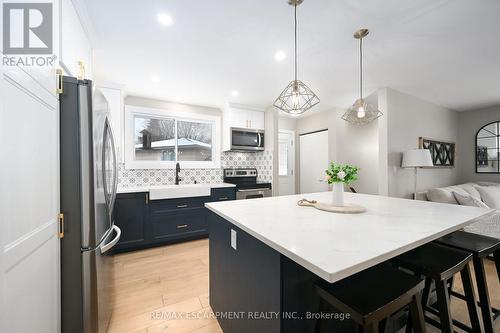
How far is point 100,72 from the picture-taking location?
8.27 ft

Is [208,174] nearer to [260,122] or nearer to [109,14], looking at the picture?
[260,122]

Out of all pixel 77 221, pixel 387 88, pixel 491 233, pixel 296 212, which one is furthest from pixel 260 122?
pixel 491 233

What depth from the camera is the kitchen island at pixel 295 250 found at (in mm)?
762

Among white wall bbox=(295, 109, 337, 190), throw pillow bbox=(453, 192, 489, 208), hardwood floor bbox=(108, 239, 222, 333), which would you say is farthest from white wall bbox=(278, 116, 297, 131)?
hardwood floor bbox=(108, 239, 222, 333)

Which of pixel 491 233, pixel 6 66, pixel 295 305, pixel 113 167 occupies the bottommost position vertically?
pixel 491 233

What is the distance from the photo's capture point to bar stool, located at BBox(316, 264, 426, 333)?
758 mm

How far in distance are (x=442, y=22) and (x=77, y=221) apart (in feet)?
10.4

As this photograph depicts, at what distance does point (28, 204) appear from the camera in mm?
875

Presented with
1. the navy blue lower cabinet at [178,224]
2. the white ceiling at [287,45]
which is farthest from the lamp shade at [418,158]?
the navy blue lower cabinet at [178,224]

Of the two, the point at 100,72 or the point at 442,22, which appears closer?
the point at 442,22

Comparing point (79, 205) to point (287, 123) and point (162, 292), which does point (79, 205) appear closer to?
point (162, 292)

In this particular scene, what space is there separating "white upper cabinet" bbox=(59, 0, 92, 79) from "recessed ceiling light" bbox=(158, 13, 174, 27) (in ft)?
1.89

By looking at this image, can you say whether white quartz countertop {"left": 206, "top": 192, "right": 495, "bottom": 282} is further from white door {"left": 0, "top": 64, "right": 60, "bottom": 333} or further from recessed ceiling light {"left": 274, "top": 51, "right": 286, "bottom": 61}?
recessed ceiling light {"left": 274, "top": 51, "right": 286, "bottom": 61}

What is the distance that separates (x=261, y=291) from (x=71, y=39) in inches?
80.1
